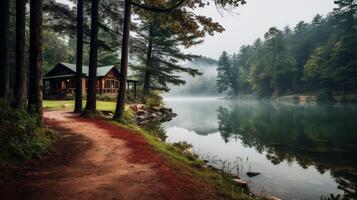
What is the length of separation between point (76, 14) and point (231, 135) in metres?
13.5

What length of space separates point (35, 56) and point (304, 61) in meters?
76.2

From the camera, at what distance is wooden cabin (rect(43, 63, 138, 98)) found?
38.8m

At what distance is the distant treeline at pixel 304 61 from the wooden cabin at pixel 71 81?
1499 inches

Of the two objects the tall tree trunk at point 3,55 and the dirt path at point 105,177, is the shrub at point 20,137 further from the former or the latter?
the tall tree trunk at point 3,55

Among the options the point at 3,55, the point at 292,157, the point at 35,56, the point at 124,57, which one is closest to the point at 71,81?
the point at 3,55

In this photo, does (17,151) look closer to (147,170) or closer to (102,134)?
(147,170)

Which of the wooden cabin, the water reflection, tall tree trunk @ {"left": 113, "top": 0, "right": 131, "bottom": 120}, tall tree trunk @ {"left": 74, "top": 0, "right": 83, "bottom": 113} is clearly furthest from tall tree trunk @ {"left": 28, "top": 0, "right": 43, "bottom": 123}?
the wooden cabin

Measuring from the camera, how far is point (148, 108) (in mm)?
30641

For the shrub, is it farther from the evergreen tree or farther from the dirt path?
the evergreen tree

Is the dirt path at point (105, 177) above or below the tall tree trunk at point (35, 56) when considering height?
below

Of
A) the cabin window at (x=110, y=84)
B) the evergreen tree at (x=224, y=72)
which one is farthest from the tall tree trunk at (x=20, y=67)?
the evergreen tree at (x=224, y=72)

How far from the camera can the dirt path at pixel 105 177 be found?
5.25 m

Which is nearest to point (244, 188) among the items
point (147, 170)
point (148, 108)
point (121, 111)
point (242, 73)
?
point (147, 170)

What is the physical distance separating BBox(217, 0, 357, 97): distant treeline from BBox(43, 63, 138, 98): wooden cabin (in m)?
38.1
